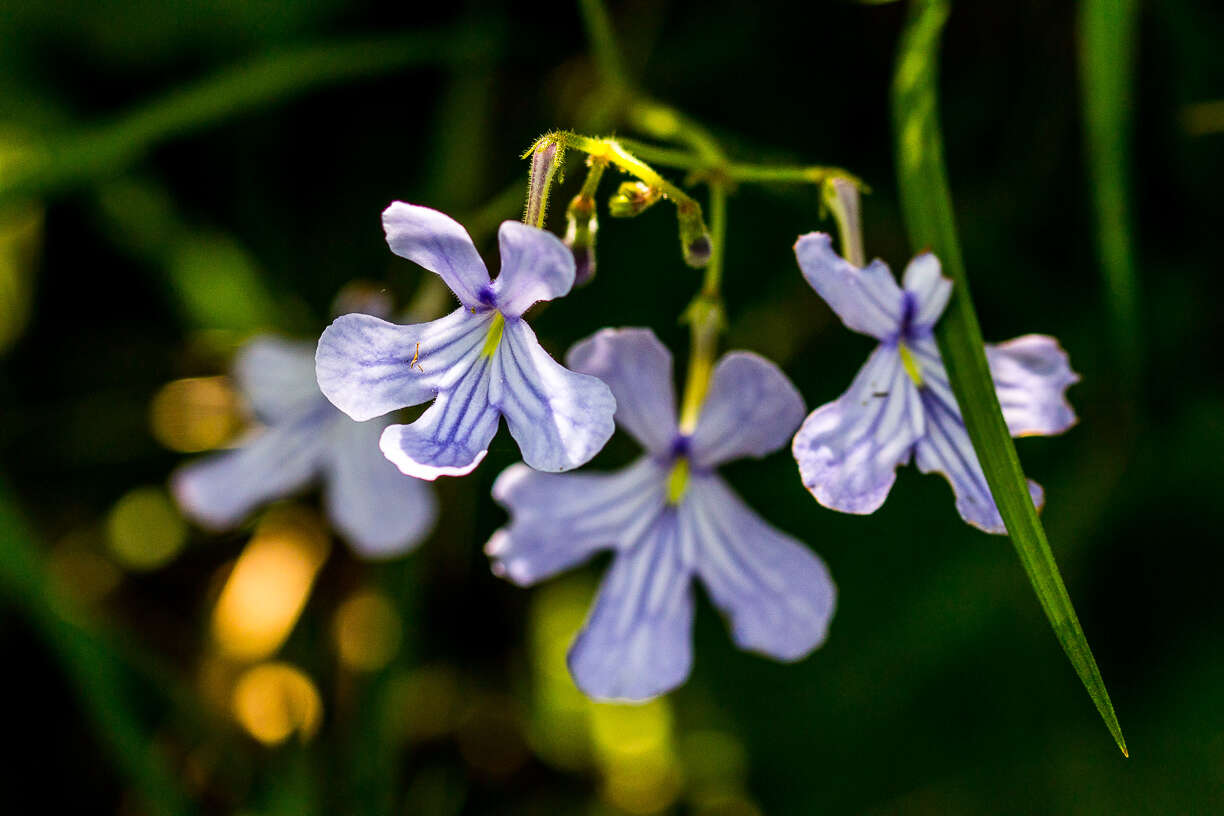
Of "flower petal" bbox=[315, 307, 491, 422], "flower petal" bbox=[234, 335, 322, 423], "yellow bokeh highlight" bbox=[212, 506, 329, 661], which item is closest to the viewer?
"flower petal" bbox=[315, 307, 491, 422]

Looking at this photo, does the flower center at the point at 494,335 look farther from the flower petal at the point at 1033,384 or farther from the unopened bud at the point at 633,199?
the flower petal at the point at 1033,384

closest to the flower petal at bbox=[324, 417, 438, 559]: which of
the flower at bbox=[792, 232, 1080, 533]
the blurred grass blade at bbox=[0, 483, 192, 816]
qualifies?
the blurred grass blade at bbox=[0, 483, 192, 816]

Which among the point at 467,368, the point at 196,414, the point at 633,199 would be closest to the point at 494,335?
the point at 467,368

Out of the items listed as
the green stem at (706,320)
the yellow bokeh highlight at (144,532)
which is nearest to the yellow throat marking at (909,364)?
the green stem at (706,320)

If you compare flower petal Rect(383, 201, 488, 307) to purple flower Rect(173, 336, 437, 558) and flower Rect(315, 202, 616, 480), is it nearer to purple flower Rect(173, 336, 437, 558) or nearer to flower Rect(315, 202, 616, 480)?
flower Rect(315, 202, 616, 480)

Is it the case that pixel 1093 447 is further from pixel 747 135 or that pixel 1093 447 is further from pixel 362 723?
pixel 362 723

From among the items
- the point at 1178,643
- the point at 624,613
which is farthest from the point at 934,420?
the point at 1178,643

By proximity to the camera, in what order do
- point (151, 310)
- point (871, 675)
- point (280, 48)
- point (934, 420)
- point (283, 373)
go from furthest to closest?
point (151, 310)
point (280, 48)
point (871, 675)
point (283, 373)
point (934, 420)
